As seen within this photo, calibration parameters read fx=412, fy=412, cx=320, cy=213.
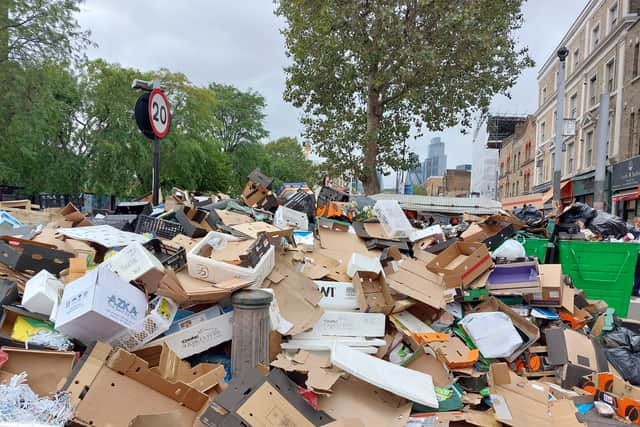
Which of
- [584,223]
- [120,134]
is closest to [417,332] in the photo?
[584,223]

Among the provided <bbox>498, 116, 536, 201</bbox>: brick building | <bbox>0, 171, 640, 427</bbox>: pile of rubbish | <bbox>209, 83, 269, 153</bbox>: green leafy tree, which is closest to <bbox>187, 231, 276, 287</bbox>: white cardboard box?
<bbox>0, 171, 640, 427</bbox>: pile of rubbish

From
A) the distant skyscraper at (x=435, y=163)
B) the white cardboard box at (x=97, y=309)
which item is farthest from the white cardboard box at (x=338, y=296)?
the distant skyscraper at (x=435, y=163)

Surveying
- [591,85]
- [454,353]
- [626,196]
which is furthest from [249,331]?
[591,85]

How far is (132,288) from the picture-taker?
2.64 metres

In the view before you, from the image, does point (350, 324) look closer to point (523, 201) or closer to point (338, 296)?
point (338, 296)

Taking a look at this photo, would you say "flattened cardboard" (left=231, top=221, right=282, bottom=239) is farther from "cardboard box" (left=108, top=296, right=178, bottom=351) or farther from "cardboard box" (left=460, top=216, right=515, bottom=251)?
"cardboard box" (left=460, top=216, right=515, bottom=251)

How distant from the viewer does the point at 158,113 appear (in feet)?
18.2

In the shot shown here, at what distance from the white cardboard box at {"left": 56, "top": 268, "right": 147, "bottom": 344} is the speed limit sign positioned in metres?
3.32

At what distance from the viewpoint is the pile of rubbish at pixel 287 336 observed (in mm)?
2287

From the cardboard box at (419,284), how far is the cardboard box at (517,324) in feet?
1.24

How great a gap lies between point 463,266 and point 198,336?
2.71m

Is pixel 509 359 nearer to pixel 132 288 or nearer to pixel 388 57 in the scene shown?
pixel 132 288

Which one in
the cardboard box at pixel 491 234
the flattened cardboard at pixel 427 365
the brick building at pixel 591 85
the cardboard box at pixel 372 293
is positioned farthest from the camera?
the brick building at pixel 591 85

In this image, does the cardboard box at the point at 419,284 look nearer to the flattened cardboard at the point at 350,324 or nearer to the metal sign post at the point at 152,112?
the flattened cardboard at the point at 350,324
